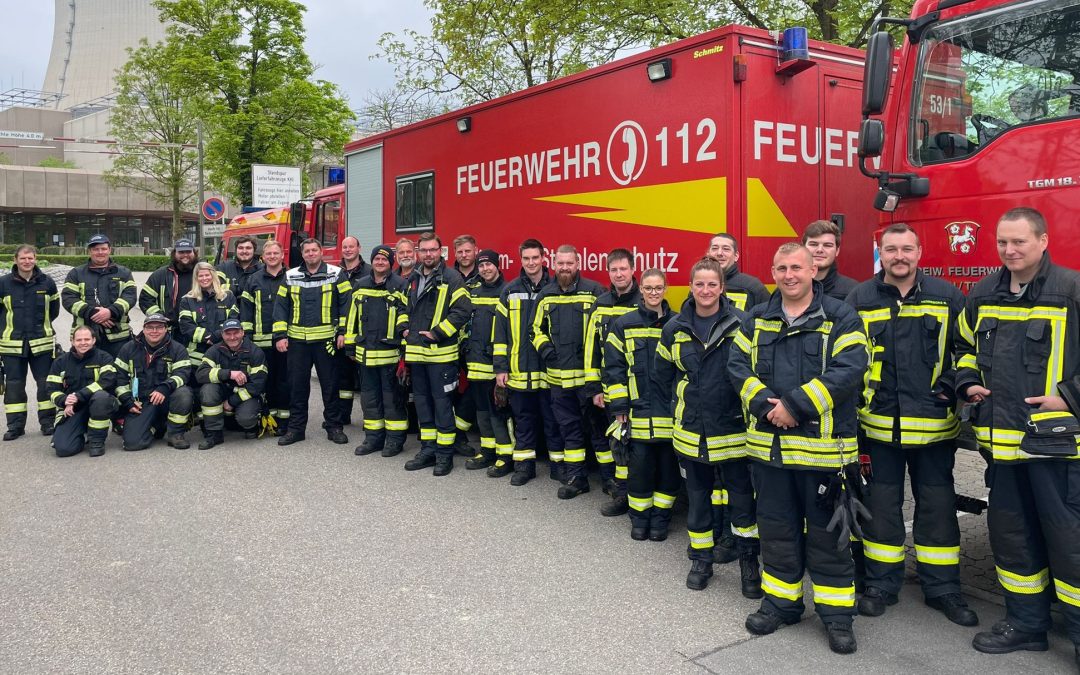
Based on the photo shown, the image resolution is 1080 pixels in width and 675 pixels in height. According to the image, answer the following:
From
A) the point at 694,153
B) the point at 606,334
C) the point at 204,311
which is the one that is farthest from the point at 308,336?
the point at 694,153

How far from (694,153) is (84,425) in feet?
19.2

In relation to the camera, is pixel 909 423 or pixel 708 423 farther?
pixel 708 423

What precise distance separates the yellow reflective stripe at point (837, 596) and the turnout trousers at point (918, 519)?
510 millimetres

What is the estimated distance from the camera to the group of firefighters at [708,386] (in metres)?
3.61

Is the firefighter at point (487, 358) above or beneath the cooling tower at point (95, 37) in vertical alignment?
beneath

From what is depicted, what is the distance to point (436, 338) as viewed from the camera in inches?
265

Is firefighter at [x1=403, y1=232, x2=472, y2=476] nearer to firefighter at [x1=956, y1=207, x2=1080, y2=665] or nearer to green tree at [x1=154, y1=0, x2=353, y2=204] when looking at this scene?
firefighter at [x1=956, y1=207, x2=1080, y2=665]

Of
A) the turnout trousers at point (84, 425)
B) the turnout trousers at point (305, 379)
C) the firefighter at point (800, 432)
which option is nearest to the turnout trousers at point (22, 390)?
the turnout trousers at point (84, 425)

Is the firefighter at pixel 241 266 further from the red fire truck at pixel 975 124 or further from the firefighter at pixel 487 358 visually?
the red fire truck at pixel 975 124

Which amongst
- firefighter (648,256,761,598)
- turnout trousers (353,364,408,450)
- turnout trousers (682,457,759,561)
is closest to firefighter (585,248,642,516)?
firefighter (648,256,761,598)

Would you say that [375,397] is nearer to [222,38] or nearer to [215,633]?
[215,633]

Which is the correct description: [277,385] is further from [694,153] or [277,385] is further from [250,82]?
[250,82]

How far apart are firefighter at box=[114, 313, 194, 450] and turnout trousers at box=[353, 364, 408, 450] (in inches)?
68.2

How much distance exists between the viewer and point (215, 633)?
3811 mm
